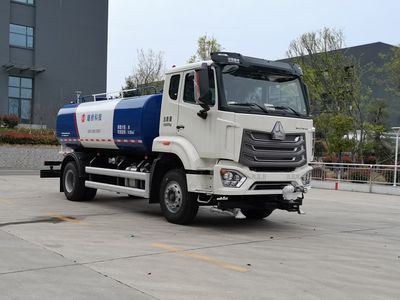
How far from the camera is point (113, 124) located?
37.6ft

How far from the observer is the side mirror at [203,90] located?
880 centimetres

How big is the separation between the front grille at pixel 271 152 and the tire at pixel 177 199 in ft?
4.45

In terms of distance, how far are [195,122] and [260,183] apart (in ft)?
5.47

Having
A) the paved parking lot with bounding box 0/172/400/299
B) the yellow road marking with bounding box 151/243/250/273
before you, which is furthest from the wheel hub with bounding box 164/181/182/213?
the yellow road marking with bounding box 151/243/250/273

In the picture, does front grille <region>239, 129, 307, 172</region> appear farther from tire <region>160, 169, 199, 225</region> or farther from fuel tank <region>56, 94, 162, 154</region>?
fuel tank <region>56, 94, 162, 154</region>

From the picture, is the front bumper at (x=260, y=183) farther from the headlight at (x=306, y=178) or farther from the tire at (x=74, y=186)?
the tire at (x=74, y=186)

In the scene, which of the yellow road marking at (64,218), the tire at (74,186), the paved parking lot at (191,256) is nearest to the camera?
the paved parking lot at (191,256)

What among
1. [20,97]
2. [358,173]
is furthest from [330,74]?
[20,97]

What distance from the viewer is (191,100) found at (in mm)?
9461

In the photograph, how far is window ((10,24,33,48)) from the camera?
48312 millimetres

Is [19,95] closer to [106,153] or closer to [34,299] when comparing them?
[106,153]

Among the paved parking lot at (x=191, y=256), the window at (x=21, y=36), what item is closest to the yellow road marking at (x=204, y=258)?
the paved parking lot at (x=191, y=256)

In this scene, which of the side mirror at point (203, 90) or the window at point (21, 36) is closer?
the side mirror at point (203, 90)

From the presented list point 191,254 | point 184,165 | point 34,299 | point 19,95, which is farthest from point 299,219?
point 19,95
